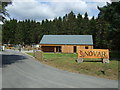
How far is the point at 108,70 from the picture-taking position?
13328mm

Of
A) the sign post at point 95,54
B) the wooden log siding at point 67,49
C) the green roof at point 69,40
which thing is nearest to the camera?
the sign post at point 95,54

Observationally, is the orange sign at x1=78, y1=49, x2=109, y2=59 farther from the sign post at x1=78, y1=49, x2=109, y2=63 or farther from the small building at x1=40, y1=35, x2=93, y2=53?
the small building at x1=40, y1=35, x2=93, y2=53

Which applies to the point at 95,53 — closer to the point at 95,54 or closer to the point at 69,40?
the point at 95,54

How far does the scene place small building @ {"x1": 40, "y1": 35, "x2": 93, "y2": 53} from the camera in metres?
41.6

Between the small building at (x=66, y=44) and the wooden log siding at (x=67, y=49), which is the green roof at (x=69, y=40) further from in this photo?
the wooden log siding at (x=67, y=49)

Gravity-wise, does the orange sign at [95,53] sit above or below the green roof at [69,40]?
below

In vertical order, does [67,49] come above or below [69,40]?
below

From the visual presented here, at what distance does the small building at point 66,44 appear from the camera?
41.6 meters

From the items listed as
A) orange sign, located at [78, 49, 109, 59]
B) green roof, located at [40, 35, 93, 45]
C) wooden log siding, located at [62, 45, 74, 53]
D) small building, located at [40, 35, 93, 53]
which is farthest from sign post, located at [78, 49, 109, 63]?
wooden log siding, located at [62, 45, 74, 53]

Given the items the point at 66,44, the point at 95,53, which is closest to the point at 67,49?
the point at 66,44

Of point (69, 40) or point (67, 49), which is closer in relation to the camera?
point (67, 49)

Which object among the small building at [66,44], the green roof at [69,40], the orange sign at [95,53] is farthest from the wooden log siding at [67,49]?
the orange sign at [95,53]

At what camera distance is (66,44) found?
42156mm

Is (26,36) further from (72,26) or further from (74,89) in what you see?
(74,89)
